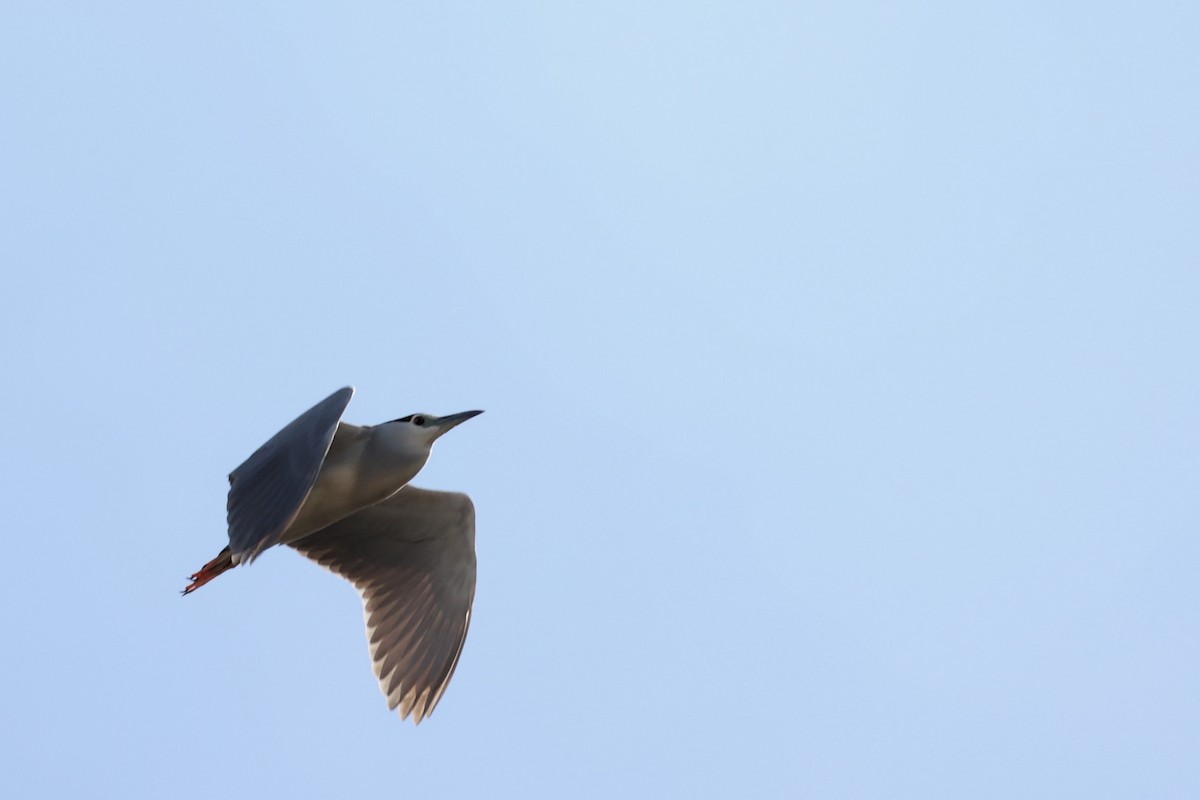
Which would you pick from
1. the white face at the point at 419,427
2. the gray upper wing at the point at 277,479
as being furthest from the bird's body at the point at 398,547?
the gray upper wing at the point at 277,479

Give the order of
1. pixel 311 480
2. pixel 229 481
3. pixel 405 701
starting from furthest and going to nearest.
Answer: pixel 405 701 < pixel 229 481 < pixel 311 480

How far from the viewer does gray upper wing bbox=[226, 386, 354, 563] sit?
9.02 meters

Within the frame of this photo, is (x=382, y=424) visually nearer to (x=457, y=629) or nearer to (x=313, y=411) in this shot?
(x=313, y=411)

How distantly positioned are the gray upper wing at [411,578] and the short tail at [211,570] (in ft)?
2.73

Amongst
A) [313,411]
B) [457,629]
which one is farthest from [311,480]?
[457,629]

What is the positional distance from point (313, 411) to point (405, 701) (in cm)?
262

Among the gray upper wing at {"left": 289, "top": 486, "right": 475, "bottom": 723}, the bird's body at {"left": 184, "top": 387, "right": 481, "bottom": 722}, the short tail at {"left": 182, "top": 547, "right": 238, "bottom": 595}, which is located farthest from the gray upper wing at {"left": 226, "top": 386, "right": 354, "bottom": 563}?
the gray upper wing at {"left": 289, "top": 486, "right": 475, "bottom": 723}

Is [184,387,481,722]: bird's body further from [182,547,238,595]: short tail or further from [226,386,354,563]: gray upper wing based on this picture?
[226,386,354,563]: gray upper wing

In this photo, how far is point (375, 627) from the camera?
1178cm

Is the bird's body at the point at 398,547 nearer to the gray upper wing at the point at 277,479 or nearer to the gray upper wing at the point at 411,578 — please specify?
the gray upper wing at the point at 411,578

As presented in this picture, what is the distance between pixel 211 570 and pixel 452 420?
78.0 inches

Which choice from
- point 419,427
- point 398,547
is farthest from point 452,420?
point 398,547

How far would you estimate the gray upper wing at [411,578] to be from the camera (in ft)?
37.8

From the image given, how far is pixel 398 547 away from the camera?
38.5ft
